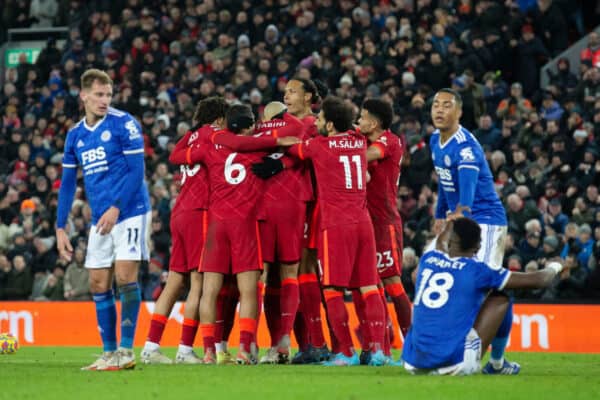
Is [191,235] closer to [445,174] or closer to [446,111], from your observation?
[445,174]

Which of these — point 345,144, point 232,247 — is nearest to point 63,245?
point 232,247

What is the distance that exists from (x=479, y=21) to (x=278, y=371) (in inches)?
538

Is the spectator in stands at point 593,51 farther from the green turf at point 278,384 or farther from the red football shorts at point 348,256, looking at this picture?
the green turf at point 278,384

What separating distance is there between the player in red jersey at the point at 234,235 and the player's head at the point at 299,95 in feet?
1.62

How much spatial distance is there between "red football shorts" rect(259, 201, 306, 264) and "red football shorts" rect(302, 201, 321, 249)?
0.22 m

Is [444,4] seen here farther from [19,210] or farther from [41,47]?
[41,47]

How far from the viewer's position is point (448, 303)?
8586mm

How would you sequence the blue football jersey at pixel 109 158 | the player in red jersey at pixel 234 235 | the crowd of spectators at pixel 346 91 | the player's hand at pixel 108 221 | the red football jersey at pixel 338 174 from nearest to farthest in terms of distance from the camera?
the player's hand at pixel 108 221, the blue football jersey at pixel 109 158, the red football jersey at pixel 338 174, the player in red jersey at pixel 234 235, the crowd of spectators at pixel 346 91

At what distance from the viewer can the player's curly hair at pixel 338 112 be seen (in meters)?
10.6

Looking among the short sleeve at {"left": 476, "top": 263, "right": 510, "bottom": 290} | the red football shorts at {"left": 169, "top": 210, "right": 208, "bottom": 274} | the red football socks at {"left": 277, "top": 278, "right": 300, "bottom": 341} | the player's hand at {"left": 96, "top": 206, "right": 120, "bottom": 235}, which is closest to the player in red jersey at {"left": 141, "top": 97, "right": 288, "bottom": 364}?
the red football shorts at {"left": 169, "top": 210, "right": 208, "bottom": 274}

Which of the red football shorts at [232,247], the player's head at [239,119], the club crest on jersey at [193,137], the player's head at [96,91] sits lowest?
the red football shorts at [232,247]

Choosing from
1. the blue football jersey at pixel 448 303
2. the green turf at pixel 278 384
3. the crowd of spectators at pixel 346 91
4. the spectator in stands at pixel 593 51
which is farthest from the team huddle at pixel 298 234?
the spectator in stands at pixel 593 51

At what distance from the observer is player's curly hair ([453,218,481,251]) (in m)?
8.59

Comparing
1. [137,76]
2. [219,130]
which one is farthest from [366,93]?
[219,130]
